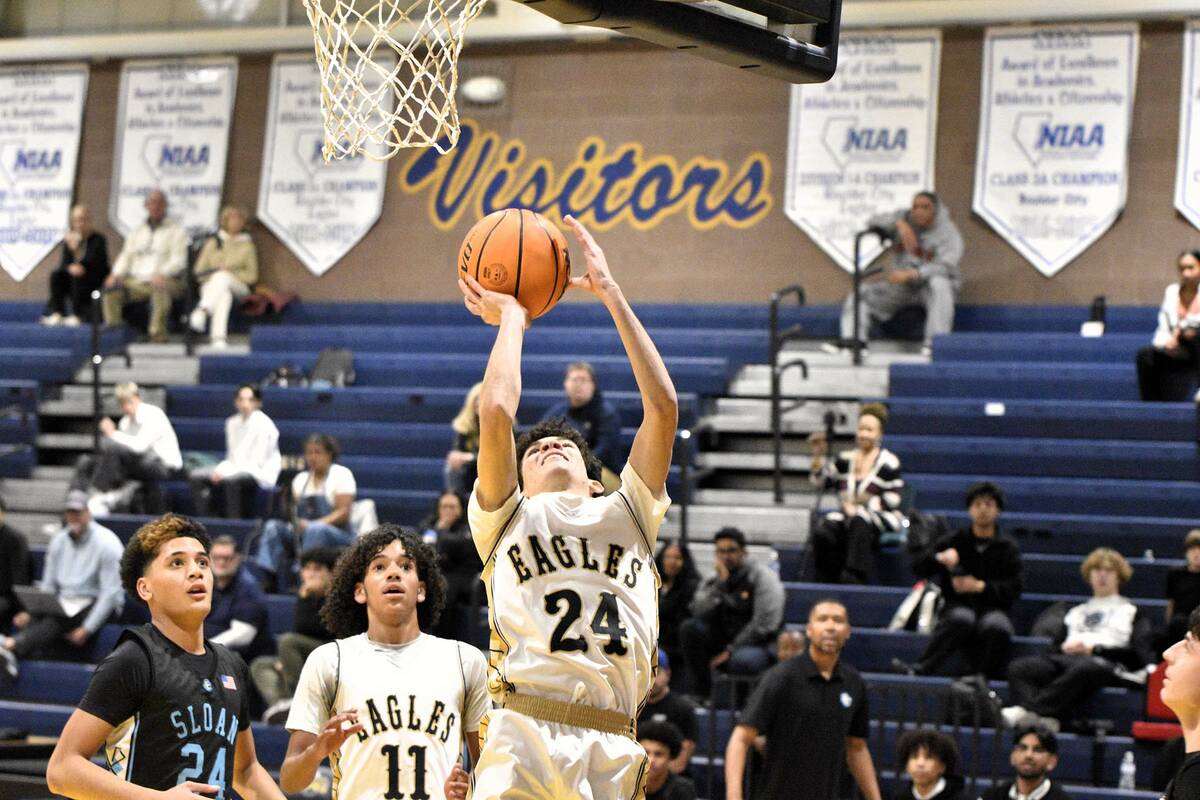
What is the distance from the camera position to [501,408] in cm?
432

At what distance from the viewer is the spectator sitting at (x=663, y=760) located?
777 centimetres

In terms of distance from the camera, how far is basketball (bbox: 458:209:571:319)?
4.66 metres

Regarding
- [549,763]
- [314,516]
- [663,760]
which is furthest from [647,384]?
[314,516]

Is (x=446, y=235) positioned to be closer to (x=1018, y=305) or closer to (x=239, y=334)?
(x=239, y=334)

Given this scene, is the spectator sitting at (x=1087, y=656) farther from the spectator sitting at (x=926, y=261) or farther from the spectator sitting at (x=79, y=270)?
the spectator sitting at (x=79, y=270)

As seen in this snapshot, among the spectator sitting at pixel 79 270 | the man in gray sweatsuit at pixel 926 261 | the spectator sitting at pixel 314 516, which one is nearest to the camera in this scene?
the spectator sitting at pixel 314 516

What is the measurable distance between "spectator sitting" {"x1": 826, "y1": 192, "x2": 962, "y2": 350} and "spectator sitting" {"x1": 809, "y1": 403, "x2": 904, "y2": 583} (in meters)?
2.38

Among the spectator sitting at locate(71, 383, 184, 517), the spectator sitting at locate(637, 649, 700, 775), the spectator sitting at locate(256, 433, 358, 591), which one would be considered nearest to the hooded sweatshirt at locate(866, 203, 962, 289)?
the spectator sitting at locate(256, 433, 358, 591)

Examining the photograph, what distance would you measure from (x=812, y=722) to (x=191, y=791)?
11.8 ft

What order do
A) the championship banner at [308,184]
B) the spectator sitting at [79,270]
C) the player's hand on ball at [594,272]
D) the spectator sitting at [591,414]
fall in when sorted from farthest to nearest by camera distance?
the championship banner at [308,184] < the spectator sitting at [79,270] < the spectator sitting at [591,414] < the player's hand on ball at [594,272]

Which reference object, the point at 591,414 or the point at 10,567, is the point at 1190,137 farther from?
the point at 10,567

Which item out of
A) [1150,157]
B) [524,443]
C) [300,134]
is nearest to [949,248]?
[1150,157]

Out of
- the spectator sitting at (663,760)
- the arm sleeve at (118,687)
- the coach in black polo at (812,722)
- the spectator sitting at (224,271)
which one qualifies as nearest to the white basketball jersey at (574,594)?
the arm sleeve at (118,687)

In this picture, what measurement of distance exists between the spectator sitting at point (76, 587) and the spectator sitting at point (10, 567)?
0.21 metres
